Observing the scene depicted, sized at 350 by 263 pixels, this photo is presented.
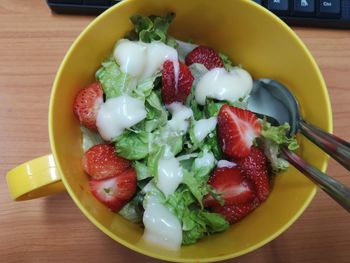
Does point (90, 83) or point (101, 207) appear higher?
point (90, 83)

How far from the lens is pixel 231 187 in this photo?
0.51 meters

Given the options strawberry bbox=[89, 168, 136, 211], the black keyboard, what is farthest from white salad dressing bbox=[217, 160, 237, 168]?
the black keyboard

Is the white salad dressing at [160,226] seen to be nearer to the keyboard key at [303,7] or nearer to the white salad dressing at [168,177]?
the white salad dressing at [168,177]

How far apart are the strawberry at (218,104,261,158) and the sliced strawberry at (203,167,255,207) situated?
0.08 ft

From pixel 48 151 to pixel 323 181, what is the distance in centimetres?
35

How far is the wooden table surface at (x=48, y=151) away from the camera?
1.89ft

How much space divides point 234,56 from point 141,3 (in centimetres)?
16

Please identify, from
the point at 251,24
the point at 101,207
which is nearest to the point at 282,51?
the point at 251,24

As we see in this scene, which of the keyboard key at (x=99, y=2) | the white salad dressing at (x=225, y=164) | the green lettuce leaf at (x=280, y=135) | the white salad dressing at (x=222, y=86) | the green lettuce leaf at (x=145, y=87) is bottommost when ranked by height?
the white salad dressing at (x=225, y=164)

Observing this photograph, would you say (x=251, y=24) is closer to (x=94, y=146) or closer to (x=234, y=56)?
(x=234, y=56)

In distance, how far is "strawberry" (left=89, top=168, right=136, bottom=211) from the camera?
0.51 m

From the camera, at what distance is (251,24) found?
20.6 inches

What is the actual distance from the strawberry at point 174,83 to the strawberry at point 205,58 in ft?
0.08

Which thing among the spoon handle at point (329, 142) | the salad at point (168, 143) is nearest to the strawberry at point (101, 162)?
the salad at point (168, 143)
